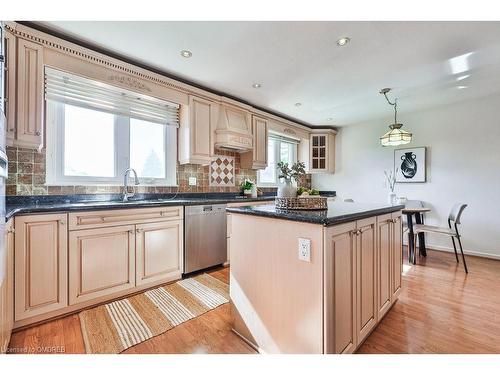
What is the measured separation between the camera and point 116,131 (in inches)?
104

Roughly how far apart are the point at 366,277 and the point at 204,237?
72.1 inches

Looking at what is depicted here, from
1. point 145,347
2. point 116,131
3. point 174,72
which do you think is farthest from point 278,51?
point 145,347

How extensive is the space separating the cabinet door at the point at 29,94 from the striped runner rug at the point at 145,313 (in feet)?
4.89

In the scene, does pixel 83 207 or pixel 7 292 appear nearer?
pixel 7 292

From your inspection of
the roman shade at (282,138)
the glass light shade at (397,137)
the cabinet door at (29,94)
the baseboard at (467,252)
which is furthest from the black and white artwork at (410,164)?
the cabinet door at (29,94)

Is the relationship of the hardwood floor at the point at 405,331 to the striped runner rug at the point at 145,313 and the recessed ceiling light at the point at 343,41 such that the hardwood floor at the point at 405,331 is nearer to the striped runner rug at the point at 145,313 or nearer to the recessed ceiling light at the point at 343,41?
the striped runner rug at the point at 145,313

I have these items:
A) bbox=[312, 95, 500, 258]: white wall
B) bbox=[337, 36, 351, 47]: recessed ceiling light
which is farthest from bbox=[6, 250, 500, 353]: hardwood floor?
bbox=[337, 36, 351, 47]: recessed ceiling light

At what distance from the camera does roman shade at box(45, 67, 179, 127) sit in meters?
2.12

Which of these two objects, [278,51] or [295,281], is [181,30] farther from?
[295,281]

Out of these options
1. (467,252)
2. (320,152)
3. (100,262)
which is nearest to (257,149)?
(320,152)

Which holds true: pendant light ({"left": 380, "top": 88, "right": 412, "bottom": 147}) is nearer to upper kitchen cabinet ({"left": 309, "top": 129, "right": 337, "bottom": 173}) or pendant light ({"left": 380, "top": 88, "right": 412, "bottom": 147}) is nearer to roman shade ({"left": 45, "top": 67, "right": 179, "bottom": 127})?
upper kitchen cabinet ({"left": 309, "top": 129, "right": 337, "bottom": 173})

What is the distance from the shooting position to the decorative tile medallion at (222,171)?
3566mm

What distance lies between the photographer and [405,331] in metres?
1.66

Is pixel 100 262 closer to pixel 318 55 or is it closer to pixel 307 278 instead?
pixel 307 278
